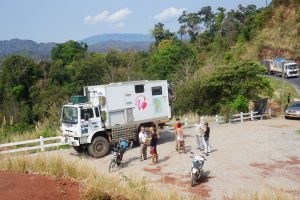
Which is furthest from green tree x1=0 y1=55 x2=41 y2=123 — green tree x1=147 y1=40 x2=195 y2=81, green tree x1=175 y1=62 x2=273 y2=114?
green tree x1=175 y1=62 x2=273 y2=114

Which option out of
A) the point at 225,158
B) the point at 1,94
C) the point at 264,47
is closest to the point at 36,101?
the point at 1,94

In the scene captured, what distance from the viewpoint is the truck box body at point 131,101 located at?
61.7 ft

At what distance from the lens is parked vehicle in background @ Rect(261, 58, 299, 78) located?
49469 mm

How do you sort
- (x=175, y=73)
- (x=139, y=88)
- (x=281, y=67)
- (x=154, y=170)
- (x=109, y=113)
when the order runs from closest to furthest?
(x=154, y=170) → (x=109, y=113) → (x=139, y=88) → (x=281, y=67) → (x=175, y=73)

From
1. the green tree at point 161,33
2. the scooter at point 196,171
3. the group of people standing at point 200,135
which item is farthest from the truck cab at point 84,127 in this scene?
the green tree at point 161,33

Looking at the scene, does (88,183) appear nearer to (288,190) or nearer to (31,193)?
(31,193)

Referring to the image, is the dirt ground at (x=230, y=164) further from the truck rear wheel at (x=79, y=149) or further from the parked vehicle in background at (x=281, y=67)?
the parked vehicle in background at (x=281, y=67)

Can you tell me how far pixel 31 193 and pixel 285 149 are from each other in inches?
553

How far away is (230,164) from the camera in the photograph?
16.0 m

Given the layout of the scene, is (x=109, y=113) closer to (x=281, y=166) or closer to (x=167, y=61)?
(x=281, y=166)

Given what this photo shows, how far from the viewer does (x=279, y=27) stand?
61.6 meters

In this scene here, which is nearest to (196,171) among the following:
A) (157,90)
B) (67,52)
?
(157,90)

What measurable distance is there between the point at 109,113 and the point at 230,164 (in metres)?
6.50

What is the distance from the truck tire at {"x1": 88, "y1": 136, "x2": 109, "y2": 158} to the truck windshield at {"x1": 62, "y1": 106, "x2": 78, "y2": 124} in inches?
55.5
